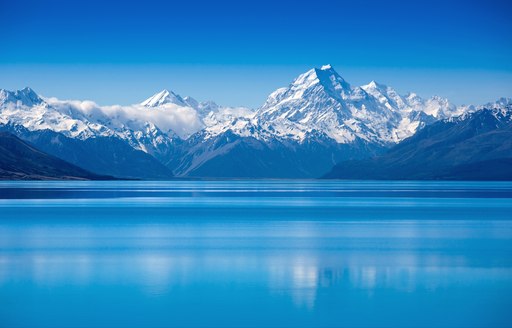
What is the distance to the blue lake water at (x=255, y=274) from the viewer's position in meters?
42.3

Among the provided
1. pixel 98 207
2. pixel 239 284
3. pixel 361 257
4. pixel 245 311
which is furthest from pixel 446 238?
pixel 98 207

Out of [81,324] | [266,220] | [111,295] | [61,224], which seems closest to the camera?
[81,324]

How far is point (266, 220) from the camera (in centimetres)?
11381

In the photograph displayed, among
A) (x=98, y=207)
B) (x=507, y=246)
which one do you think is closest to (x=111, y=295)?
(x=507, y=246)

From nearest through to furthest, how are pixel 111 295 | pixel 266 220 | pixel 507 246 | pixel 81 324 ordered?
1. pixel 81 324
2. pixel 111 295
3. pixel 507 246
4. pixel 266 220

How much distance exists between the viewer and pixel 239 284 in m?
52.8

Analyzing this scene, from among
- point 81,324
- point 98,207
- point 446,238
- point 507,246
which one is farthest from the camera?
point 98,207

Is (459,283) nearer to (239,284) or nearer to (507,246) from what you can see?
(239,284)

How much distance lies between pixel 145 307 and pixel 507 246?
145ft

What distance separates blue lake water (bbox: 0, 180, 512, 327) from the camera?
1665 inches

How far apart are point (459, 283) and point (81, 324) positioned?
1025 inches

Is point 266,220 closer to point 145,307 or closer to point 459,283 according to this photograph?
point 459,283

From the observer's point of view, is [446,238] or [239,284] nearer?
[239,284]

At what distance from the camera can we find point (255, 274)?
189ft
